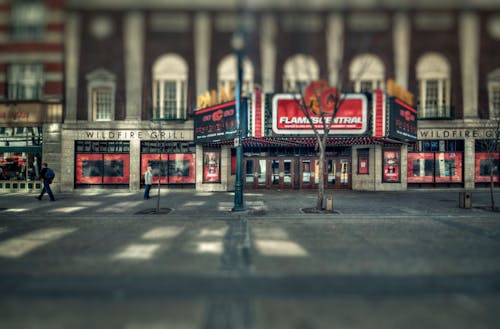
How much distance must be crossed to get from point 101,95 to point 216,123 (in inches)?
380

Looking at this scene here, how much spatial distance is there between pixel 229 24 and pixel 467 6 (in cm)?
1772

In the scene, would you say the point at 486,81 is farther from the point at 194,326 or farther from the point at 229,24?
the point at 194,326

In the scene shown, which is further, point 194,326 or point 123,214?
point 123,214

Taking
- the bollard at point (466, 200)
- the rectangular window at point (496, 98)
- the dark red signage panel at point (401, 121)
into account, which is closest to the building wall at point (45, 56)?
the dark red signage panel at point (401, 121)

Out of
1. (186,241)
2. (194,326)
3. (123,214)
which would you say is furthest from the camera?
(123,214)

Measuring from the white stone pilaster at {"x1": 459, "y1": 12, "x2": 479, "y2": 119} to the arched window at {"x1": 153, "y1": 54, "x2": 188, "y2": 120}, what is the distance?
20.5 meters

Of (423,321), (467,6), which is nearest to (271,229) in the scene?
(423,321)

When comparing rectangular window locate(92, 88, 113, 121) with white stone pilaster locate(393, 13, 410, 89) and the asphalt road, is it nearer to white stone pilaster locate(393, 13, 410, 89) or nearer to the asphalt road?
the asphalt road

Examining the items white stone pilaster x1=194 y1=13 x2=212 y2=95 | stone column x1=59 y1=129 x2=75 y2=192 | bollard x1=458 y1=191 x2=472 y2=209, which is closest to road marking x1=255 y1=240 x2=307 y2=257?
bollard x1=458 y1=191 x2=472 y2=209

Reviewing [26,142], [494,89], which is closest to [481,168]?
[494,89]

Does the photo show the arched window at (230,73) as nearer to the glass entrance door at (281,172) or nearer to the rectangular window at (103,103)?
the glass entrance door at (281,172)

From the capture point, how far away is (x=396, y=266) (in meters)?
4.94

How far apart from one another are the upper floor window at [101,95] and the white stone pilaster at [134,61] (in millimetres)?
1116

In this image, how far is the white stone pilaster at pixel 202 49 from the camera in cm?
1866
